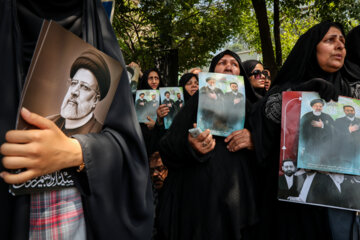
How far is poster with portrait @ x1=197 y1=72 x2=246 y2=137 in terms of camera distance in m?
1.95

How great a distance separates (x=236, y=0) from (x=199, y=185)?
22.9ft

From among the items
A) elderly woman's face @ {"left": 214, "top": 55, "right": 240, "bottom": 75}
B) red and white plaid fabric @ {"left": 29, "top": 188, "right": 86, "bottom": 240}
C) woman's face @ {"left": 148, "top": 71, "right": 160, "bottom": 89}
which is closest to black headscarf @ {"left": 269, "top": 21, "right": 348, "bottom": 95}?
elderly woman's face @ {"left": 214, "top": 55, "right": 240, "bottom": 75}

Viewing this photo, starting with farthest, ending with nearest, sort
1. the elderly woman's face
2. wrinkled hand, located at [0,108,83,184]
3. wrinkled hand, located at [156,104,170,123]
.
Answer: wrinkled hand, located at [156,104,170,123] → the elderly woman's face → wrinkled hand, located at [0,108,83,184]

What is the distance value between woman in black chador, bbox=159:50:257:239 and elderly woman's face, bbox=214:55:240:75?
0.15 m

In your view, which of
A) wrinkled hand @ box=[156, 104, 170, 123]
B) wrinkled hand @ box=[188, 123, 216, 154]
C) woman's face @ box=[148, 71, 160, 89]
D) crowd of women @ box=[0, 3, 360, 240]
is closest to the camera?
crowd of women @ box=[0, 3, 360, 240]

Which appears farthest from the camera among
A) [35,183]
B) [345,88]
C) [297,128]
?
[345,88]

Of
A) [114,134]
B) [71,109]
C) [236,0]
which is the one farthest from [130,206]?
[236,0]

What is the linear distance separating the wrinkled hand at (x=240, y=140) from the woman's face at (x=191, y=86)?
1986 mm

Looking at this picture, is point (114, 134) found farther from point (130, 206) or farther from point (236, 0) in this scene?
point (236, 0)

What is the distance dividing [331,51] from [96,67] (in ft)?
5.26

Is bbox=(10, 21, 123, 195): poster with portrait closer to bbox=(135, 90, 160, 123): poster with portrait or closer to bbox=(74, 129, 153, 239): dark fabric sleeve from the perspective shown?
bbox=(74, 129, 153, 239): dark fabric sleeve

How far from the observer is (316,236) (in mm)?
1669

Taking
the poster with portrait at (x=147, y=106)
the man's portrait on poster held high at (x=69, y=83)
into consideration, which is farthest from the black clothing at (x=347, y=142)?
the poster with portrait at (x=147, y=106)

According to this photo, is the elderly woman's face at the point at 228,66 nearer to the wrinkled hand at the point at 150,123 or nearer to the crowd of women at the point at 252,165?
the crowd of women at the point at 252,165
